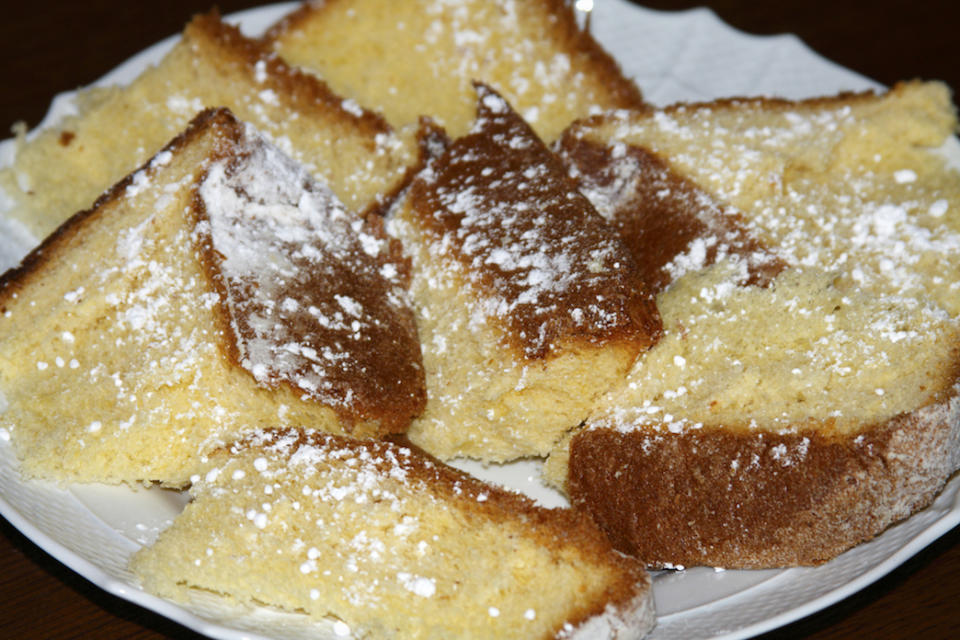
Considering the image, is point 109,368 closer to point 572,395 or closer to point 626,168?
point 572,395

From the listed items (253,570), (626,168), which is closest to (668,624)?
(253,570)

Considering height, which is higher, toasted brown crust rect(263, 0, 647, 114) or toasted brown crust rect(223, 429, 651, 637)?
toasted brown crust rect(263, 0, 647, 114)

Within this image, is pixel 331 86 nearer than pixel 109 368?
No

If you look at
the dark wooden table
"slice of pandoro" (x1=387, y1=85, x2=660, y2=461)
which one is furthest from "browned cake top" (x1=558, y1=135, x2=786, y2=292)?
the dark wooden table

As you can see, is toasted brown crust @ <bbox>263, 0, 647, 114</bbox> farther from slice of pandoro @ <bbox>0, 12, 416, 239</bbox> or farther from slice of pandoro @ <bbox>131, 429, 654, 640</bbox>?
slice of pandoro @ <bbox>131, 429, 654, 640</bbox>

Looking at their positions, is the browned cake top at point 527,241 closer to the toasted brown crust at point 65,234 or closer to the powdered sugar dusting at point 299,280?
the powdered sugar dusting at point 299,280

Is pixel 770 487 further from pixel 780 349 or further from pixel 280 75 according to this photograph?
pixel 280 75
